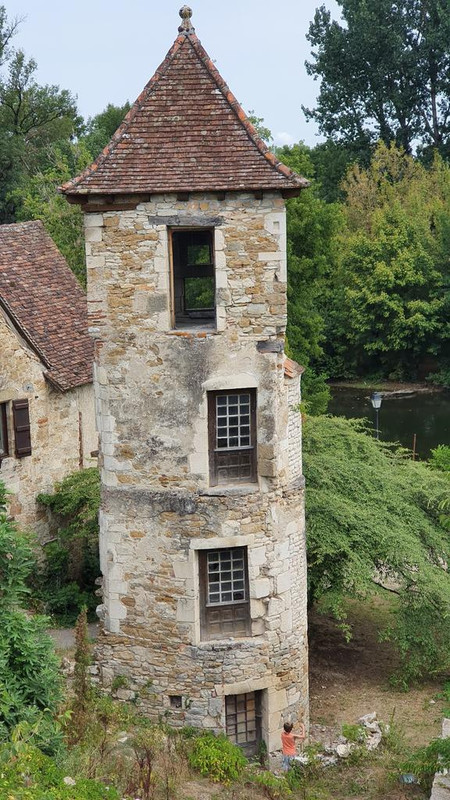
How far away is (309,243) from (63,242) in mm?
8847

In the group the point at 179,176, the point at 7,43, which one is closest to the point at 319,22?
the point at 7,43

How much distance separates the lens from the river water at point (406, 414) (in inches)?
1569

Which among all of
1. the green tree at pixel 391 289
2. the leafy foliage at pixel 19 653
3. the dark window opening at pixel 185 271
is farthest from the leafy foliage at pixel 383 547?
the green tree at pixel 391 289

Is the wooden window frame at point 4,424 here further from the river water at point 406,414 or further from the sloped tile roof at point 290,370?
the river water at point 406,414

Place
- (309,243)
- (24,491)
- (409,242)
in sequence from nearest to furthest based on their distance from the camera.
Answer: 1. (24,491)
2. (309,243)
3. (409,242)

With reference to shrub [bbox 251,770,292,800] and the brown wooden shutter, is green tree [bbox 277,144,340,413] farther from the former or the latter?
shrub [bbox 251,770,292,800]

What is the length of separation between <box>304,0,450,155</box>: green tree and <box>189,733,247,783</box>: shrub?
48.1 m

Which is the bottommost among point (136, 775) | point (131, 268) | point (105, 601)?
point (136, 775)

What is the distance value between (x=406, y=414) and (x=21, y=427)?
25.2 metres

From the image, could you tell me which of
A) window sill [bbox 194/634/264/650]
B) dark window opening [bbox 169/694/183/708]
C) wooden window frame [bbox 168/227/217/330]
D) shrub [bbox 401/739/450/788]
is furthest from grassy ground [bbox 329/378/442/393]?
shrub [bbox 401/739/450/788]

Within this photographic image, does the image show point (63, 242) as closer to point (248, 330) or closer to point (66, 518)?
point (66, 518)

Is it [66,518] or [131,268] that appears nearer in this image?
[131,268]

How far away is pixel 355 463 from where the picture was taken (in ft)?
66.2

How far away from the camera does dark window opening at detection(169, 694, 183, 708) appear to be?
1585 cm
